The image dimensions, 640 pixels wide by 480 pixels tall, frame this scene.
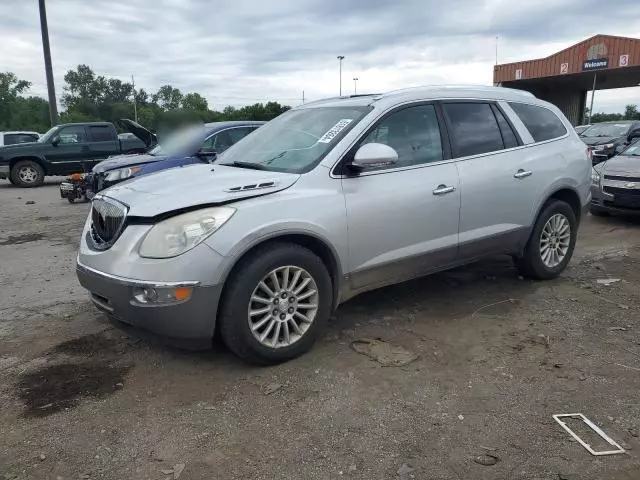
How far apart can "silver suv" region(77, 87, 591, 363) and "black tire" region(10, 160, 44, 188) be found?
13.3 metres

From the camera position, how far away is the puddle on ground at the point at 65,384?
3209 mm

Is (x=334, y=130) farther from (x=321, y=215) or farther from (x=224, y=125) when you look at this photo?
(x=224, y=125)

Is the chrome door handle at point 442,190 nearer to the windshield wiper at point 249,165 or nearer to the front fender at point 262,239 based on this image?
the front fender at point 262,239

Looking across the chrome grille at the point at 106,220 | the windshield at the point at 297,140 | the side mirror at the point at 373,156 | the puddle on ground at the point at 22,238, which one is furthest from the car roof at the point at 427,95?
the puddle on ground at the point at 22,238

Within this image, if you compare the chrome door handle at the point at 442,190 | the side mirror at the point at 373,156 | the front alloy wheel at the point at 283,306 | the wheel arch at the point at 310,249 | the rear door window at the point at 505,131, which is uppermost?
the rear door window at the point at 505,131

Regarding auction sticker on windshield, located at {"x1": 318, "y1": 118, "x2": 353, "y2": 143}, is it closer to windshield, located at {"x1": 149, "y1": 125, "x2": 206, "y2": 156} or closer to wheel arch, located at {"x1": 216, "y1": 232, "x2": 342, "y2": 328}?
wheel arch, located at {"x1": 216, "y1": 232, "x2": 342, "y2": 328}

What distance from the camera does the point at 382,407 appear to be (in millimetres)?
3115

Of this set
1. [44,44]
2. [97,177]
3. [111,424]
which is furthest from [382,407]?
[44,44]

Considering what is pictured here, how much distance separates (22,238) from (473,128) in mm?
6940

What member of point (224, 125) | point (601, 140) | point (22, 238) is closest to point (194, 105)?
point (224, 125)

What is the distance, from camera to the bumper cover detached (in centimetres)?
321

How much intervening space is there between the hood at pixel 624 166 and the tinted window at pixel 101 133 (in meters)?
13.2

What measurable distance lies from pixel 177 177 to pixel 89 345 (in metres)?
1.43

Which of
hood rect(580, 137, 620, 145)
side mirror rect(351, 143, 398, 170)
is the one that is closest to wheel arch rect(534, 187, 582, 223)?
side mirror rect(351, 143, 398, 170)
